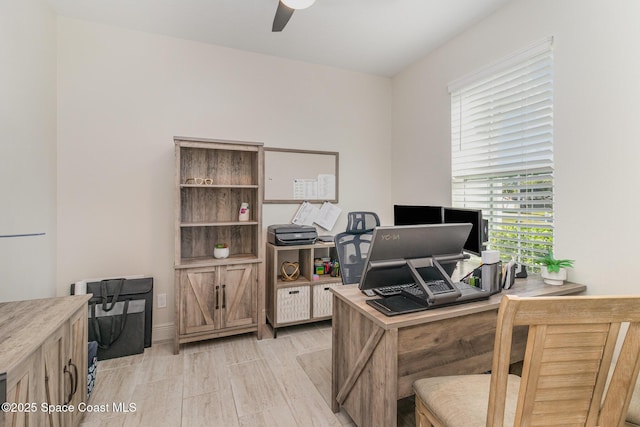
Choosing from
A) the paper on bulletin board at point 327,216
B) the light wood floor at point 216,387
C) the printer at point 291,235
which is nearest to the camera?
the light wood floor at point 216,387

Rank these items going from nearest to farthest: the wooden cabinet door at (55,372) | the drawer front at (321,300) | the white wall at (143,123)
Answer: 1. the wooden cabinet door at (55,372)
2. the white wall at (143,123)
3. the drawer front at (321,300)

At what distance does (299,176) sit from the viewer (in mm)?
3418

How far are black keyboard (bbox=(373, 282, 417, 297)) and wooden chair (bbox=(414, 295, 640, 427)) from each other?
78cm

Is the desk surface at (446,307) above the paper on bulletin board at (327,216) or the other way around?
the other way around

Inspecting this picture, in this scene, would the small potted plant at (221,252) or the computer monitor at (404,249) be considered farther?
the small potted plant at (221,252)

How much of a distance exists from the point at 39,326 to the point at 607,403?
219cm

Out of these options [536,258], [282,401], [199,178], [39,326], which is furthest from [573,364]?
[199,178]

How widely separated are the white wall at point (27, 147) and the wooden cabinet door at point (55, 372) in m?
0.77

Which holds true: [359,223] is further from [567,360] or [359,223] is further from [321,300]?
[567,360]

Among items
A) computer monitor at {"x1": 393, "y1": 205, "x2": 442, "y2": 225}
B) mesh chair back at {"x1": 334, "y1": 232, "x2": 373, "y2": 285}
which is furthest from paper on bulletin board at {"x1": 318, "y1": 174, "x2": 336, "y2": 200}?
mesh chair back at {"x1": 334, "y1": 232, "x2": 373, "y2": 285}

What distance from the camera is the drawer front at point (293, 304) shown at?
2.98 m

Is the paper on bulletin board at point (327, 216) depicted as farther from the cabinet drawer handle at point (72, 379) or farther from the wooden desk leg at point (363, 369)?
the cabinet drawer handle at point (72, 379)

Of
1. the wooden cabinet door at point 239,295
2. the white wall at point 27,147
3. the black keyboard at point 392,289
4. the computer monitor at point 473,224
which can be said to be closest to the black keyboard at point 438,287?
the black keyboard at point 392,289

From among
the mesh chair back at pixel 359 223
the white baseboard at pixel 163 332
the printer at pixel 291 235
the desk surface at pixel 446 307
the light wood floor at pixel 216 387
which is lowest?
the light wood floor at pixel 216 387
